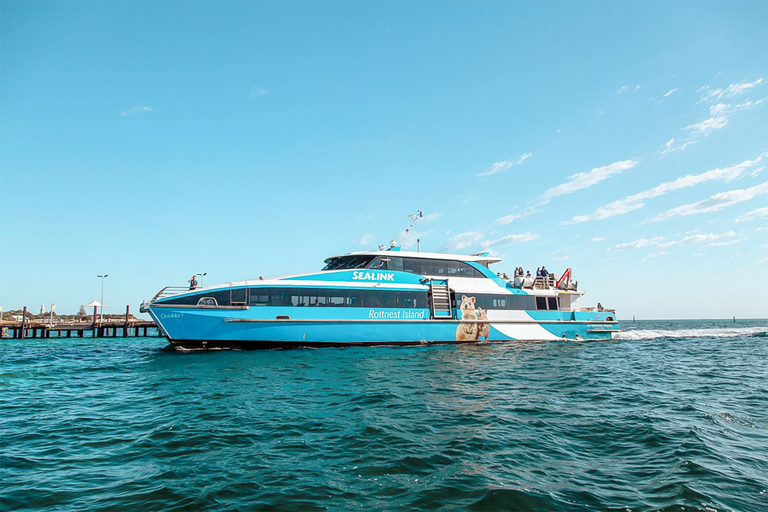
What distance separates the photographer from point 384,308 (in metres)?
21.4

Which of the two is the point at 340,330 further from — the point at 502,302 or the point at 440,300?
the point at 502,302

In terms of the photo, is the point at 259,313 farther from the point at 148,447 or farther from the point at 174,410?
the point at 148,447

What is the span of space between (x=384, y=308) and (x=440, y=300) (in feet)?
11.1

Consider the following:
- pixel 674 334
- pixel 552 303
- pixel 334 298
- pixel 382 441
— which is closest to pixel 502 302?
pixel 552 303

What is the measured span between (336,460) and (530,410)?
4.62m

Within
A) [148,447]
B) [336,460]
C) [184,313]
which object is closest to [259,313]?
[184,313]

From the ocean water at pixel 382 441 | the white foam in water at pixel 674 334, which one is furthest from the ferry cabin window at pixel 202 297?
the white foam in water at pixel 674 334

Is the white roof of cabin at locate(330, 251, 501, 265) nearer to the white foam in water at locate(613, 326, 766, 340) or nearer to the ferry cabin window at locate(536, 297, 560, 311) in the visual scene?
the ferry cabin window at locate(536, 297, 560, 311)

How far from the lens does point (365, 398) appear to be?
951cm

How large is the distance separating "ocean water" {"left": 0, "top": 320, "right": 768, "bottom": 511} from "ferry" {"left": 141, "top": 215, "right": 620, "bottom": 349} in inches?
206

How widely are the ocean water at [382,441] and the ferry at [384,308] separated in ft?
17.1

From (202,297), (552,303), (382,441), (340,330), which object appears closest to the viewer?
(382,441)

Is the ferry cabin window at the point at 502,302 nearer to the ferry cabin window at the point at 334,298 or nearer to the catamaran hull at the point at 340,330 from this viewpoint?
the catamaran hull at the point at 340,330

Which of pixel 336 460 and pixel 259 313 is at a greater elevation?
pixel 259 313
